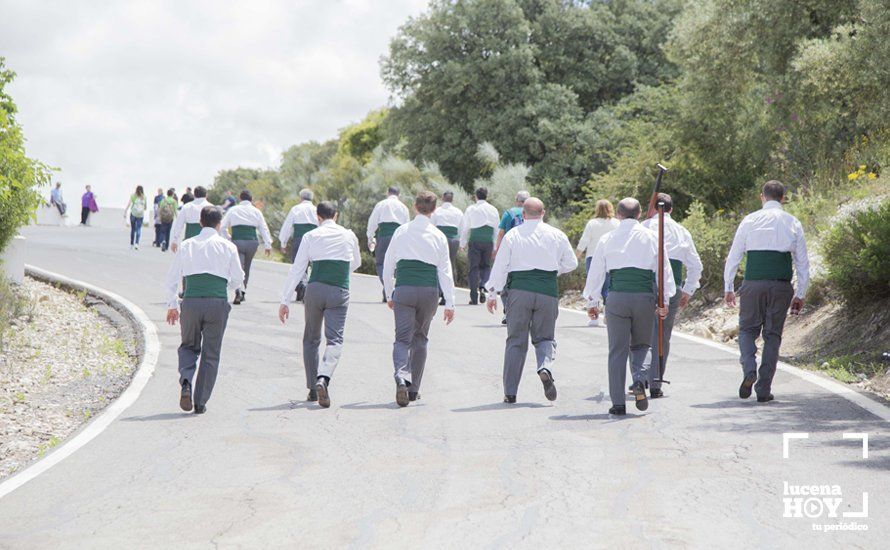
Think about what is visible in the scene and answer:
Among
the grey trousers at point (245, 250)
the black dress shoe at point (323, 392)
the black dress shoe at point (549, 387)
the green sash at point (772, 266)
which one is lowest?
the black dress shoe at point (323, 392)

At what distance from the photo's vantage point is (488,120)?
3897 centimetres

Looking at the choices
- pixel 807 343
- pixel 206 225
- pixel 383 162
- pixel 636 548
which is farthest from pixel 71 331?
pixel 383 162

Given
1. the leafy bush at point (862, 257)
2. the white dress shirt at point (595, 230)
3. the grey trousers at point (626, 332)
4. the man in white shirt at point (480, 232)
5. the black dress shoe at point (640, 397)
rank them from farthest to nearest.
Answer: the man in white shirt at point (480, 232)
the white dress shirt at point (595, 230)
the leafy bush at point (862, 257)
the grey trousers at point (626, 332)
the black dress shoe at point (640, 397)

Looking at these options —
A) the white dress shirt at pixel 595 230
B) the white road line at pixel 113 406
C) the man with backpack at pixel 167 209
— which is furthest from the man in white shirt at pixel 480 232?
the man with backpack at pixel 167 209

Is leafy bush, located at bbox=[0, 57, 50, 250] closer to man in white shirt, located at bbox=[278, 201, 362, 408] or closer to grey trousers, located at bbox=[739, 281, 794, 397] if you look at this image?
man in white shirt, located at bbox=[278, 201, 362, 408]

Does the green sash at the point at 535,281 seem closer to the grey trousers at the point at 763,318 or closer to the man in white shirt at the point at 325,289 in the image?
the man in white shirt at the point at 325,289

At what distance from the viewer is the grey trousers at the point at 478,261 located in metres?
20.1

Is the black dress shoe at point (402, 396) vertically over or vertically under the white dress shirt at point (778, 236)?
under

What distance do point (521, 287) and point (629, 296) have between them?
1.14 meters

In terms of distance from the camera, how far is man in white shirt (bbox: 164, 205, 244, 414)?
1087 centimetres

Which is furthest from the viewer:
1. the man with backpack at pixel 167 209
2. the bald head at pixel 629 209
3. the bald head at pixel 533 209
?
the man with backpack at pixel 167 209

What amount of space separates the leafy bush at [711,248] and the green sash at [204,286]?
36.7ft

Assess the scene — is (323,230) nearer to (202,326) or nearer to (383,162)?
(202,326)

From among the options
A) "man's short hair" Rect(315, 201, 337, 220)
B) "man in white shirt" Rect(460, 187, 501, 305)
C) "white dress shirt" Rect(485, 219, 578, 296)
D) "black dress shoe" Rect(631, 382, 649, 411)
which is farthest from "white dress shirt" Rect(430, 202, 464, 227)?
"black dress shoe" Rect(631, 382, 649, 411)
